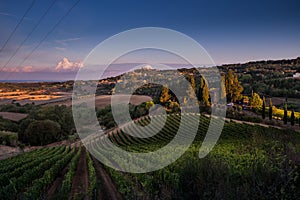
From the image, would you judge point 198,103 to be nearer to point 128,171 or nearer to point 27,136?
point 27,136

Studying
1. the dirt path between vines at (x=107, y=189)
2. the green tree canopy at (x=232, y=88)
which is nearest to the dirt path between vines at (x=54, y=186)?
the dirt path between vines at (x=107, y=189)

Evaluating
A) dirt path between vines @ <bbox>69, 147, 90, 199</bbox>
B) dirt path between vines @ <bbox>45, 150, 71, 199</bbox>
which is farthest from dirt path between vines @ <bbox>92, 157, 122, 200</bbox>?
dirt path between vines @ <bbox>45, 150, 71, 199</bbox>

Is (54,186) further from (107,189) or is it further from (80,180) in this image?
(107,189)

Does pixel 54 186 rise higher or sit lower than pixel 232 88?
lower

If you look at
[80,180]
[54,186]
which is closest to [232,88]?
[80,180]

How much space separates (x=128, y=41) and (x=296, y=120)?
38.8 meters

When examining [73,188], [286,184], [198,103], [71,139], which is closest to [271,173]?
[286,184]

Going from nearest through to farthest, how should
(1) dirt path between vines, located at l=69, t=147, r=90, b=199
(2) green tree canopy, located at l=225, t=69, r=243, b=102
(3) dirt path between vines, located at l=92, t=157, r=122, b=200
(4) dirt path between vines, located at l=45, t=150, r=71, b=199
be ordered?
(3) dirt path between vines, located at l=92, t=157, r=122, b=200
(4) dirt path between vines, located at l=45, t=150, r=71, b=199
(1) dirt path between vines, located at l=69, t=147, r=90, b=199
(2) green tree canopy, located at l=225, t=69, r=243, b=102

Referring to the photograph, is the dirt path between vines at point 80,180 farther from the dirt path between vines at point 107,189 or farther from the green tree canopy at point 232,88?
the green tree canopy at point 232,88

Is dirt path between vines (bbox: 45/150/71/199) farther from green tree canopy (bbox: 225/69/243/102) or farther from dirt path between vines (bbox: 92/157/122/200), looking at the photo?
green tree canopy (bbox: 225/69/243/102)

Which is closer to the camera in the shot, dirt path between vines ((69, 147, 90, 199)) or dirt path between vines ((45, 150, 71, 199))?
dirt path between vines ((45, 150, 71, 199))

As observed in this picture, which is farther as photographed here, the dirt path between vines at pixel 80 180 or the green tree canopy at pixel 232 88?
the green tree canopy at pixel 232 88

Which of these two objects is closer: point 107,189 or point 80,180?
point 107,189

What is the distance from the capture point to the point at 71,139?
157 feet
